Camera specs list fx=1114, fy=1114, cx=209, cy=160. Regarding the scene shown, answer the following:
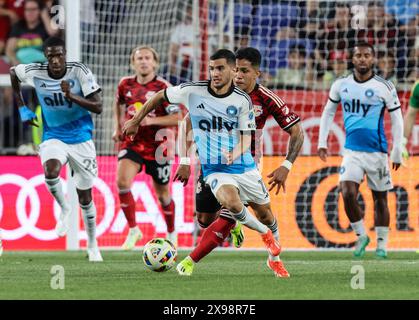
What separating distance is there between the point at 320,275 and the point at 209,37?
661cm

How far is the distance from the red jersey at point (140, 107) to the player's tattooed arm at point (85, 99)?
1.80 meters

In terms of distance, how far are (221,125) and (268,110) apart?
2.31 ft

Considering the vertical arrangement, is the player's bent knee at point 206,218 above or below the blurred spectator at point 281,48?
below

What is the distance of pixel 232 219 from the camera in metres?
9.70

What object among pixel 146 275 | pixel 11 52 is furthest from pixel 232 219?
pixel 11 52

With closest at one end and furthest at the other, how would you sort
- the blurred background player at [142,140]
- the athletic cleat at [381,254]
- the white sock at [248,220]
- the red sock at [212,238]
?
the white sock at [248,220], the red sock at [212,238], the athletic cleat at [381,254], the blurred background player at [142,140]

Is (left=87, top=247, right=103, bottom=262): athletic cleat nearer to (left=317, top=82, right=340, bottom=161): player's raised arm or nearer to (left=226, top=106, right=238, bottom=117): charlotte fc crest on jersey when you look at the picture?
(left=317, top=82, right=340, bottom=161): player's raised arm

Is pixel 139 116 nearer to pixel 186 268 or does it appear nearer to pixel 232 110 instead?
pixel 232 110

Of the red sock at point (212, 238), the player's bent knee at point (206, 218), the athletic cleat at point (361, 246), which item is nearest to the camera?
the red sock at point (212, 238)

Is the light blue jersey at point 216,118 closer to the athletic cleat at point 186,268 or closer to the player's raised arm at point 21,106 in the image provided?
the athletic cleat at point 186,268

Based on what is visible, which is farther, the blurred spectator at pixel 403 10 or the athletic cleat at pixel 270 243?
the blurred spectator at pixel 403 10

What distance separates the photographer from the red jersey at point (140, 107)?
1359cm

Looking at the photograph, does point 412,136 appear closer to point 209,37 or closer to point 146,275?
point 209,37

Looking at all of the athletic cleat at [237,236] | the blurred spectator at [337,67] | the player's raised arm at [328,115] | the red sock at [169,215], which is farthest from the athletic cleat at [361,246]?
the blurred spectator at [337,67]
